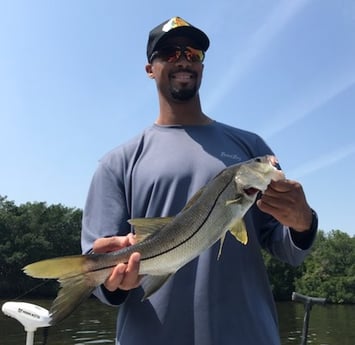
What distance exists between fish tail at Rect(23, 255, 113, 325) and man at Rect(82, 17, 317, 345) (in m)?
0.11

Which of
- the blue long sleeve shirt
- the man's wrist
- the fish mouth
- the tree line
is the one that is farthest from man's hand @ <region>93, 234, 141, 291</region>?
the tree line

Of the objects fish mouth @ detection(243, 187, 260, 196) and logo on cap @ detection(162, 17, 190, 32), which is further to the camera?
logo on cap @ detection(162, 17, 190, 32)

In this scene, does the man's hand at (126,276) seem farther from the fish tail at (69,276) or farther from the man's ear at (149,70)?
the man's ear at (149,70)

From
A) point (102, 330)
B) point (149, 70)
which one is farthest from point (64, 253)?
point (149, 70)

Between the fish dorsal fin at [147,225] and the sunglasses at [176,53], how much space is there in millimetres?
1121

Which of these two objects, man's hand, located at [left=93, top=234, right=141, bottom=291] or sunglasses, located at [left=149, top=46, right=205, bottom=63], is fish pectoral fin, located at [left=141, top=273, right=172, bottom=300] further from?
sunglasses, located at [left=149, top=46, right=205, bottom=63]

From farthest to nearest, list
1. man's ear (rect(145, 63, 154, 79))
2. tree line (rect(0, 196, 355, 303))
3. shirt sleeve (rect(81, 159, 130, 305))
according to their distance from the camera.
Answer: tree line (rect(0, 196, 355, 303)) → man's ear (rect(145, 63, 154, 79)) → shirt sleeve (rect(81, 159, 130, 305))

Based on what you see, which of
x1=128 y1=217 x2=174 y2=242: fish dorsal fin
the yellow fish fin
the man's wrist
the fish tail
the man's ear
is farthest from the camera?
the man's ear

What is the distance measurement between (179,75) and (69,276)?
1.42 m

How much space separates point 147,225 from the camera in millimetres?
2430

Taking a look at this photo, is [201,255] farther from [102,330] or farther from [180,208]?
[102,330]

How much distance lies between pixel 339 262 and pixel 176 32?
245 ft

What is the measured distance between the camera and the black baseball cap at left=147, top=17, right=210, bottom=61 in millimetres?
3076

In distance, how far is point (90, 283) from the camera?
227 cm
